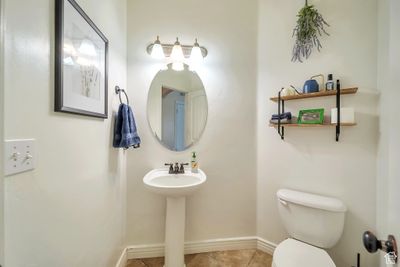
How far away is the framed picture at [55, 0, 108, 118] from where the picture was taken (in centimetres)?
77

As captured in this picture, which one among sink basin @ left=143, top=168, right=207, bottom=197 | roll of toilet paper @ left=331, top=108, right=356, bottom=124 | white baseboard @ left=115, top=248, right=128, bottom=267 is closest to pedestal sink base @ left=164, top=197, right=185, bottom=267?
sink basin @ left=143, top=168, right=207, bottom=197

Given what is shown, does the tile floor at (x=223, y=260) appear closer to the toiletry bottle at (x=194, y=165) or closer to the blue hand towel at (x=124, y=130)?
the toiletry bottle at (x=194, y=165)

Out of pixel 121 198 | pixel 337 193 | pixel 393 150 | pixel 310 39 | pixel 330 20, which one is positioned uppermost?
pixel 330 20

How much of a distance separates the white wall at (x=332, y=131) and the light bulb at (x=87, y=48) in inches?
58.4

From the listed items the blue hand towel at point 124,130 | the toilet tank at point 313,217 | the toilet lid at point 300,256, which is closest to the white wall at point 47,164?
the blue hand towel at point 124,130

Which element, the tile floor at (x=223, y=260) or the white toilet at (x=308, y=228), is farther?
the tile floor at (x=223, y=260)

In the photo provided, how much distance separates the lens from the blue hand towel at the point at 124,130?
4.49 feet

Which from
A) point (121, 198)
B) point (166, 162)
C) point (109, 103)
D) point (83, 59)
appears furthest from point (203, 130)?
point (83, 59)

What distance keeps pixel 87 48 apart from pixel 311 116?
1652 millimetres

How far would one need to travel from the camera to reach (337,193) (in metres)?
1.41

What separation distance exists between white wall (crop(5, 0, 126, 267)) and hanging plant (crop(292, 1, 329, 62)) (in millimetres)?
1536

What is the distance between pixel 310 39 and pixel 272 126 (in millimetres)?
788

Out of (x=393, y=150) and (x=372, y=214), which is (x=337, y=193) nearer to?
(x=372, y=214)

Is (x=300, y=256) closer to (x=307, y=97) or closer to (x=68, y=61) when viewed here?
(x=307, y=97)
